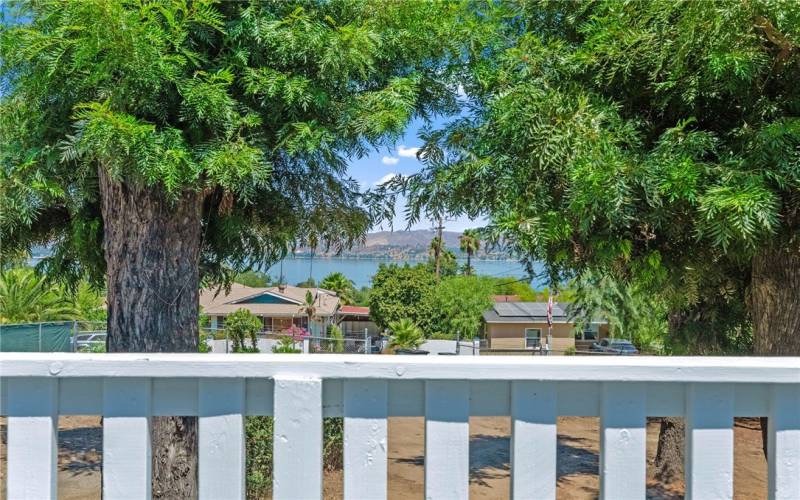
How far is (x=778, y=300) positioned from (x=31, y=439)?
9.21 ft

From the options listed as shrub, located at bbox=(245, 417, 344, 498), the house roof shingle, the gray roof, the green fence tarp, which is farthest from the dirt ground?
the gray roof

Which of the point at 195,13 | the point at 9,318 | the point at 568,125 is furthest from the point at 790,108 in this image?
the point at 9,318

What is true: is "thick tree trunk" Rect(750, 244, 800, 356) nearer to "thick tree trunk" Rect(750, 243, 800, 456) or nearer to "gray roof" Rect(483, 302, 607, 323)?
"thick tree trunk" Rect(750, 243, 800, 456)

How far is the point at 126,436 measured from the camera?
1017 mm

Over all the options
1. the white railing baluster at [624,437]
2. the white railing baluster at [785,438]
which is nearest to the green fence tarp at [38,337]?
the white railing baluster at [624,437]

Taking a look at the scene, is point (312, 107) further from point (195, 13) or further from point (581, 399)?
point (581, 399)

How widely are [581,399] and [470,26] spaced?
185 cm

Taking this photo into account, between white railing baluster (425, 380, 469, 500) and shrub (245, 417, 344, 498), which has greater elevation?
white railing baluster (425, 380, 469, 500)

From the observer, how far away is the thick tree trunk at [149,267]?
102 inches

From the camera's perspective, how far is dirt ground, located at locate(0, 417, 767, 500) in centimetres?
532

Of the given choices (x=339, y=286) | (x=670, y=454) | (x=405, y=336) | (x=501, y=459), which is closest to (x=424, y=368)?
(x=670, y=454)

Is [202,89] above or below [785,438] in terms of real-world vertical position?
above

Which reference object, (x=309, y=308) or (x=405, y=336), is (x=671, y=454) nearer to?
(x=405, y=336)

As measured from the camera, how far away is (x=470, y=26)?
8.02ft
